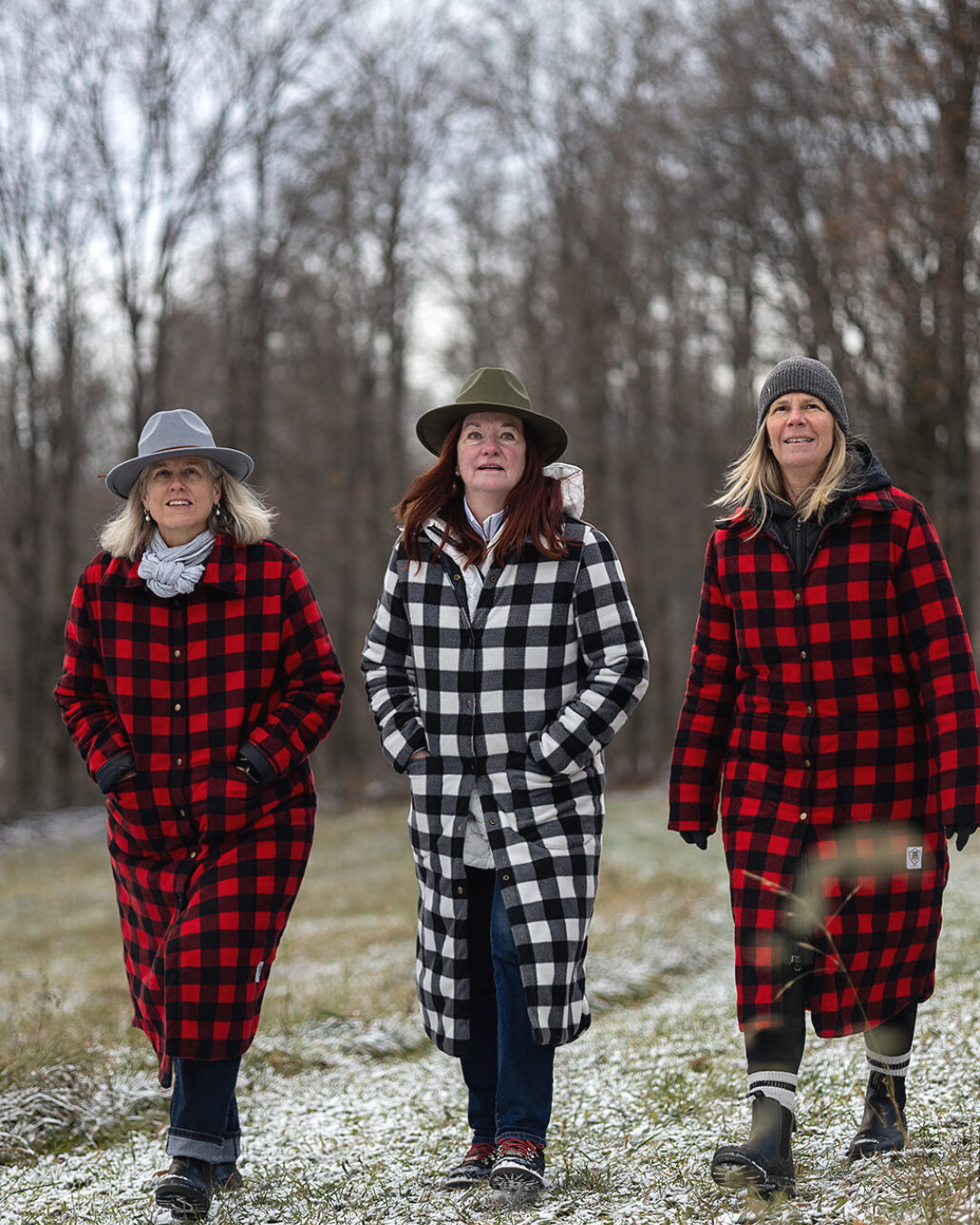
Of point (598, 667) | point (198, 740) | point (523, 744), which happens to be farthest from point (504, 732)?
point (198, 740)

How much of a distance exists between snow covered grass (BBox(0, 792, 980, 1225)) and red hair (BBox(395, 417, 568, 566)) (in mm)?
1968

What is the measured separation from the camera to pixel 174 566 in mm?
4043

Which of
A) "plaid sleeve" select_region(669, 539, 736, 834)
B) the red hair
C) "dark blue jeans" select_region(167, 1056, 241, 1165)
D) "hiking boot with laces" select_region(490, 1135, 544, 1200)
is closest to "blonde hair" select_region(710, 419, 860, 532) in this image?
"plaid sleeve" select_region(669, 539, 736, 834)

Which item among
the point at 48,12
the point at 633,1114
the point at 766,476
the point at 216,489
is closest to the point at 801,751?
the point at 766,476

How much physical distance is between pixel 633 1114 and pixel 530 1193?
44.3 inches

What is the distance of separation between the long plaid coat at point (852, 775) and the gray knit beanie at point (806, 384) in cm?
35

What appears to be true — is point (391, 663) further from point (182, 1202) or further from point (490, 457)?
point (182, 1202)

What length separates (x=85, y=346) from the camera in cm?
2041

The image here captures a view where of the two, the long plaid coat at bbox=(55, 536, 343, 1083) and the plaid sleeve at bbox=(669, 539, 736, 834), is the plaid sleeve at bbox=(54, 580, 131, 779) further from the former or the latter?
the plaid sleeve at bbox=(669, 539, 736, 834)

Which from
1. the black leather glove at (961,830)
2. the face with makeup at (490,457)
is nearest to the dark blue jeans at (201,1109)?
the face with makeup at (490,457)

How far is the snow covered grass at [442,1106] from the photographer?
3545 millimetres

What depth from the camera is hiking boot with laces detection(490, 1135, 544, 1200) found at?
3.62 m

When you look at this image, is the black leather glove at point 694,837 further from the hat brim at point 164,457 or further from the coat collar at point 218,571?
the hat brim at point 164,457

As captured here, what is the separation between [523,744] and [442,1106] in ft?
7.00
